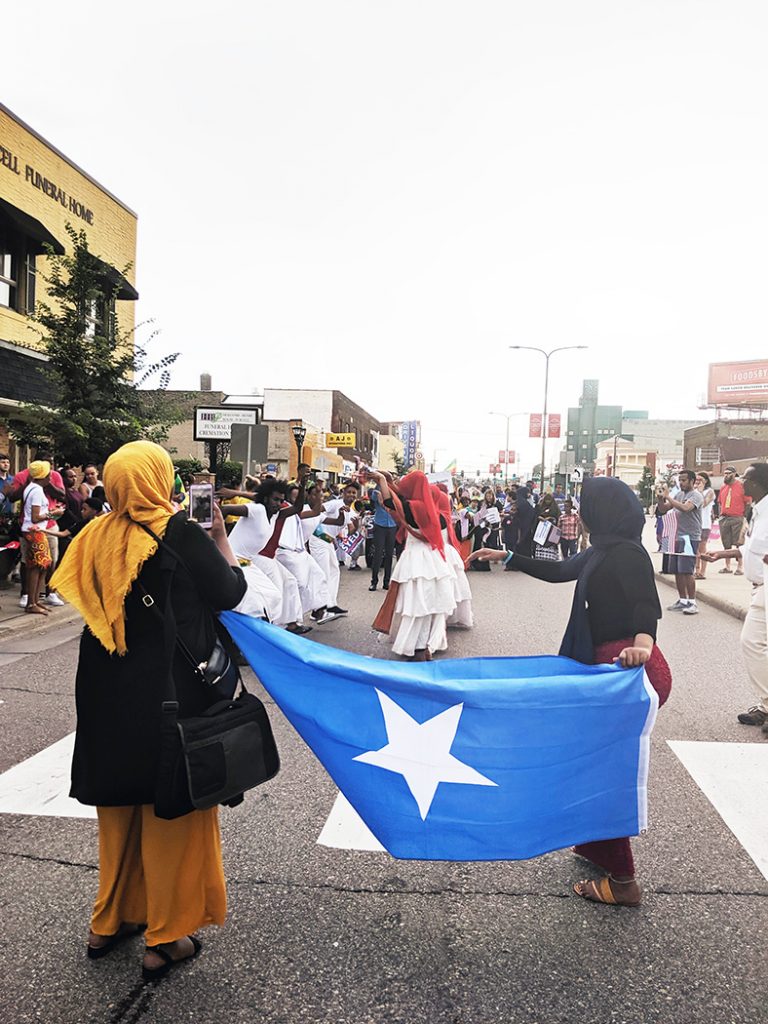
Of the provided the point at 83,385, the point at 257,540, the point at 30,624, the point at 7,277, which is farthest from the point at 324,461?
the point at 257,540

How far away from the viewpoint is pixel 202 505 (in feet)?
11.8

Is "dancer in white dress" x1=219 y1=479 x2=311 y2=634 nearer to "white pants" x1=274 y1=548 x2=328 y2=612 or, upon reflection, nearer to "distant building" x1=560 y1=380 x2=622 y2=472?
"white pants" x1=274 y1=548 x2=328 y2=612

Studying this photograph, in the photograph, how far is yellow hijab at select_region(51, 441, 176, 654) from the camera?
2.81 meters

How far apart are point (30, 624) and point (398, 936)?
786cm

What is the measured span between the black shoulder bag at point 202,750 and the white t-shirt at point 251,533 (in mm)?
5338

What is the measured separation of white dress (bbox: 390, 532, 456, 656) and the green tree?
252 inches

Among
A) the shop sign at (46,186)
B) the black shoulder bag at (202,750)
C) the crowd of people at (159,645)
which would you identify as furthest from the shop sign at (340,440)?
the black shoulder bag at (202,750)

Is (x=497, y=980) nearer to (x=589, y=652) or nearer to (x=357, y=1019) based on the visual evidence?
(x=357, y=1019)

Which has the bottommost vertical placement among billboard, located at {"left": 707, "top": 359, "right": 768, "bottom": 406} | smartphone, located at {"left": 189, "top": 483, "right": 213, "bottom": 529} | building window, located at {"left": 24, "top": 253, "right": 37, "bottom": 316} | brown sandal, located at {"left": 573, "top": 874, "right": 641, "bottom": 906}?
brown sandal, located at {"left": 573, "top": 874, "right": 641, "bottom": 906}

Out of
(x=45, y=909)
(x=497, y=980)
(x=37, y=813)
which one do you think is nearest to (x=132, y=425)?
(x=37, y=813)

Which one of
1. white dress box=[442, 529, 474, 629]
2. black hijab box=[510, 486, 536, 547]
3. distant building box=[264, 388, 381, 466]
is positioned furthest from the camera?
distant building box=[264, 388, 381, 466]

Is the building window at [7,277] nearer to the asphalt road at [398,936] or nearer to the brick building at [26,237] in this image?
the brick building at [26,237]

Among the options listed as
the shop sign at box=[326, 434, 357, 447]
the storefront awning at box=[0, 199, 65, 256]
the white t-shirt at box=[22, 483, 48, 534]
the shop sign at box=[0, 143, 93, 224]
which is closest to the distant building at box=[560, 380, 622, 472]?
the shop sign at box=[326, 434, 357, 447]

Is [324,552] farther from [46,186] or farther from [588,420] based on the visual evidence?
[588,420]
